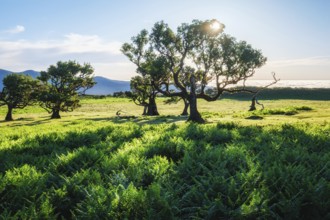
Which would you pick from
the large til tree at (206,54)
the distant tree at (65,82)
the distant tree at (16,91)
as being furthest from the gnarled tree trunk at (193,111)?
the distant tree at (16,91)

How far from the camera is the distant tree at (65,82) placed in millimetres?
65119

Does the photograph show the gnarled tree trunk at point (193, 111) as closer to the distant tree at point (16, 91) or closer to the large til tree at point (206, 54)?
the large til tree at point (206, 54)

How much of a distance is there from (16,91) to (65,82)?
Answer: 31.7 feet

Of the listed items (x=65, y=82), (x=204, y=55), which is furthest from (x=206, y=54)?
(x=65, y=82)

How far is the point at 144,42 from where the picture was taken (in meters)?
52.1

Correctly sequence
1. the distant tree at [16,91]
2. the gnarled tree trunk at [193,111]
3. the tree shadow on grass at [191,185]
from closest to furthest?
1. the tree shadow on grass at [191,185]
2. the gnarled tree trunk at [193,111]
3. the distant tree at [16,91]

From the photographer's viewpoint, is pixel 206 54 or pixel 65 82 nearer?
pixel 206 54

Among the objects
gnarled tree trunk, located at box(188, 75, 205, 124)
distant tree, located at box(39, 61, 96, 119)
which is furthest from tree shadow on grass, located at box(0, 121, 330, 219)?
distant tree, located at box(39, 61, 96, 119)

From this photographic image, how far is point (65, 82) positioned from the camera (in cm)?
6781

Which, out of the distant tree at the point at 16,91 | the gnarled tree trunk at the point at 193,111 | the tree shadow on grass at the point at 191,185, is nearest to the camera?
the tree shadow on grass at the point at 191,185

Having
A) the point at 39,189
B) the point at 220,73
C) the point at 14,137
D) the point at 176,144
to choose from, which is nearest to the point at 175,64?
the point at 220,73

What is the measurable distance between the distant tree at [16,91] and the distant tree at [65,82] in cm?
259

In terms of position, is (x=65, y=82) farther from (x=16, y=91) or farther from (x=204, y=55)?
(x=204, y=55)

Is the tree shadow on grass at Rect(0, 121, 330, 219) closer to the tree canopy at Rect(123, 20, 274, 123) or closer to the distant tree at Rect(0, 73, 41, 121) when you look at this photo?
the tree canopy at Rect(123, 20, 274, 123)
